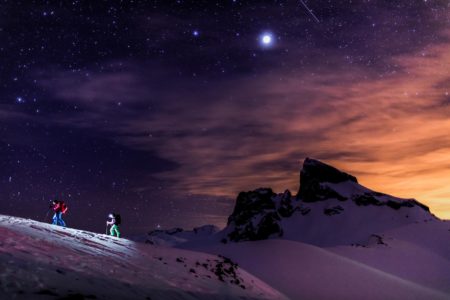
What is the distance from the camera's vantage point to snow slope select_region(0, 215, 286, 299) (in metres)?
7.78

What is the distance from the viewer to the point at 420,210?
608 feet

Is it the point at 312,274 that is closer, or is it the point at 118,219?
the point at 118,219

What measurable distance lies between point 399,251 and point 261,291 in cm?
6379

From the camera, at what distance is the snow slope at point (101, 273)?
778cm

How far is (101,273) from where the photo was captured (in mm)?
9984

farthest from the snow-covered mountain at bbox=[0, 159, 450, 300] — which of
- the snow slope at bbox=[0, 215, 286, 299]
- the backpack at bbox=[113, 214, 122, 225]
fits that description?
the backpack at bbox=[113, 214, 122, 225]

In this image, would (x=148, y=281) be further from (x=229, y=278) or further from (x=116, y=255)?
(x=229, y=278)

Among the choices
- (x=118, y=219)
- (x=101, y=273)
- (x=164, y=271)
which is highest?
(x=118, y=219)

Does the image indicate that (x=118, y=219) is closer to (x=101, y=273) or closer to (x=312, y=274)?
(x=312, y=274)

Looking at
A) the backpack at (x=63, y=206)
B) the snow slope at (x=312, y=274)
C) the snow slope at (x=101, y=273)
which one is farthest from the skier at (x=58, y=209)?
the snow slope at (x=312, y=274)

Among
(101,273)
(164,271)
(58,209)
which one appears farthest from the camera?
(58,209)

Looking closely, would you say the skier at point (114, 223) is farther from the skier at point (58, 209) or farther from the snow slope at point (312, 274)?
the snow slope at point (312, 274)

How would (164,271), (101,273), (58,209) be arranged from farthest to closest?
1. (58,209)
2. (164,271)
3. (101,273)

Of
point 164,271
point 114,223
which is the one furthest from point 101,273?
point 114,223
